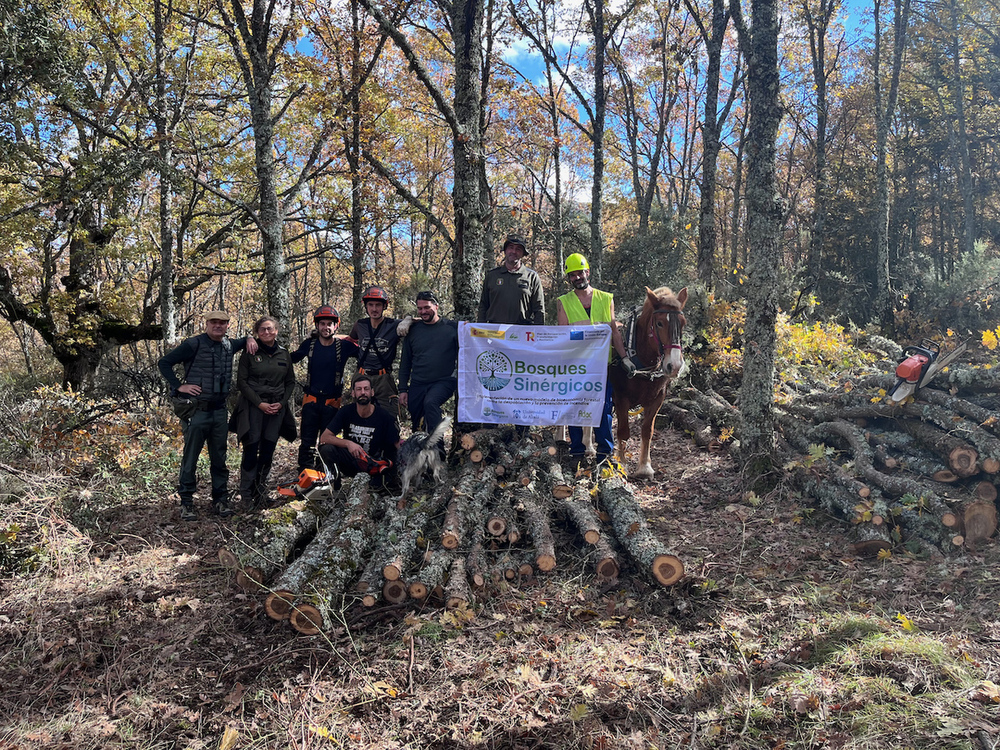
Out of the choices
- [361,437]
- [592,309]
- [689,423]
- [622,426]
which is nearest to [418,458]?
[361,437]

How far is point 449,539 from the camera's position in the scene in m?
4.86

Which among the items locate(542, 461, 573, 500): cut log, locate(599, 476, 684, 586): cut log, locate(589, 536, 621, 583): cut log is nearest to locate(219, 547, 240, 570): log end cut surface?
locate(542, 461, 573, 500): cut log

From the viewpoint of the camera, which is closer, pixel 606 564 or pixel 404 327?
pixel 606 564

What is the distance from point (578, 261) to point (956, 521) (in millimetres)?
4465

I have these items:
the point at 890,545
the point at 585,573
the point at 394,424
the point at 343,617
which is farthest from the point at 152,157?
the point at 890,545

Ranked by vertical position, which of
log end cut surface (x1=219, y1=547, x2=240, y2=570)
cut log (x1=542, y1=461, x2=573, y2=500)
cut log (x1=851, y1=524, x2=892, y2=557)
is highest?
cut log (x1=542, y1=461, x2=573, y2=500)

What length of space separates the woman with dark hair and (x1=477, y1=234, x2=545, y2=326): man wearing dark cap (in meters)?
2.56

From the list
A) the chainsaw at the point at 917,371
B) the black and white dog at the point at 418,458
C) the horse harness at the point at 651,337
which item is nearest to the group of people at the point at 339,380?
the horse harness at the point at 651,337

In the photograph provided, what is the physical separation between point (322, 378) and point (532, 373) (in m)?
2.67

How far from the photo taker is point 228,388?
6.55 meters

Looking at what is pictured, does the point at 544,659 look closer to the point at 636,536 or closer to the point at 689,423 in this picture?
the point at 636,536

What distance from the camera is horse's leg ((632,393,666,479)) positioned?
7.21 m

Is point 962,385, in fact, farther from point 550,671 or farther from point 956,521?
point 550,671

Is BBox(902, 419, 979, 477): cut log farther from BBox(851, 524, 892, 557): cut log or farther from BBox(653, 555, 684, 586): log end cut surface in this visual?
BBox(653, 555, 684, 586): log end cut surface
